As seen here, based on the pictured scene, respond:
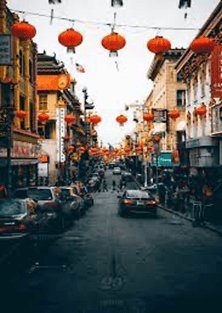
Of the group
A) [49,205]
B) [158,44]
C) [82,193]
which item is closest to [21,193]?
[49,205]

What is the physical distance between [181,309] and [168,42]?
635 centimetres

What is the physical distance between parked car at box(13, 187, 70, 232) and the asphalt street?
0.77 metres

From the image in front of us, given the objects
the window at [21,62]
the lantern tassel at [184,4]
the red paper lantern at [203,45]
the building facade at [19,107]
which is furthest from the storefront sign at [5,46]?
the window at [21,62]

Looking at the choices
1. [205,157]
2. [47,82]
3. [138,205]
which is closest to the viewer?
[138,205]

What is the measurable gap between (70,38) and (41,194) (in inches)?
364

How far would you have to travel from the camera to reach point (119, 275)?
34.7ft

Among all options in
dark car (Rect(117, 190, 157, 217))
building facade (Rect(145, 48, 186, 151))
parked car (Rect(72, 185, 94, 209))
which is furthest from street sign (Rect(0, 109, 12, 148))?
building facade (Rect(145, 48, 186, 151))

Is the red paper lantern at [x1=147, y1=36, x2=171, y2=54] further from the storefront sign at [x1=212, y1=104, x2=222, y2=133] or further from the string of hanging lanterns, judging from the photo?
the storefront sign at [x1=212, y1=104, x2=222, y2=133]

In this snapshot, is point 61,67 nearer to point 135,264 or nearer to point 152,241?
point 152,241

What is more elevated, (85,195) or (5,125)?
(5,125)

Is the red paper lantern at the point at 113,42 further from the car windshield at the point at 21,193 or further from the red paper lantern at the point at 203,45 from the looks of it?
the car windshield at the point at 21,193

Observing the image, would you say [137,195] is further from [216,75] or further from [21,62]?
[21,62]

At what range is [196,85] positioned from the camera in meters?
37.7

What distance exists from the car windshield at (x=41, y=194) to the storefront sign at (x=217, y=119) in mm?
14028
